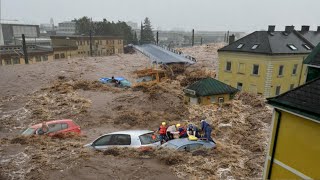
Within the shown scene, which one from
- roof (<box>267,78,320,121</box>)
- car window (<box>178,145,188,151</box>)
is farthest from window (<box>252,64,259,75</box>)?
roof (<box>267,78,320,121</box>)

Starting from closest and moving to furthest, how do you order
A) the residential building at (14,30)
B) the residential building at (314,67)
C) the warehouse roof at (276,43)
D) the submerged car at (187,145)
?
the residential building at (314,67) < the submerged car at (187,145) < the warehouse roof at (276,43) < the residential building at (14,30)

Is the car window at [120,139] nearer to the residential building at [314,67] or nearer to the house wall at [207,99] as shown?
the residential building at [314,67]

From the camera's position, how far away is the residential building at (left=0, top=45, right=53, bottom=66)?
47931mm

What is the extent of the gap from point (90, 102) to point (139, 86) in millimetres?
6254

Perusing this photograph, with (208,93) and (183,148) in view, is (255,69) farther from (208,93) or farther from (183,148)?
(183,148)

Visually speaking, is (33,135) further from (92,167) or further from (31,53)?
(31,53)

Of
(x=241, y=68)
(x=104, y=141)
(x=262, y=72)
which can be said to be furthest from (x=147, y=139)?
(x=241, y=68)

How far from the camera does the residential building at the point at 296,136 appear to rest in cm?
584

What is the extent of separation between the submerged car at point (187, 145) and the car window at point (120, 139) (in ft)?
5.06

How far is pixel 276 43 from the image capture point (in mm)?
30297

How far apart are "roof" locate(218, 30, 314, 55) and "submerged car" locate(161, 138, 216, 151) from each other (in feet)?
66.6

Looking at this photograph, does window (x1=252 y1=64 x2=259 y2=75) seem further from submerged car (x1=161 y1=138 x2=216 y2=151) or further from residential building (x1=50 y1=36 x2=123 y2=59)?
residential building (x1=50 y1=36 x2=123 y2=59)

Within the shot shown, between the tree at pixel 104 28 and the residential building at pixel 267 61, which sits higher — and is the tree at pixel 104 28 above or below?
above

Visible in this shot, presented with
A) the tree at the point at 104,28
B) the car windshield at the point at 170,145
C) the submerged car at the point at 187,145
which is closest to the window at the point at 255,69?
the submerged car at the point at 187,145
